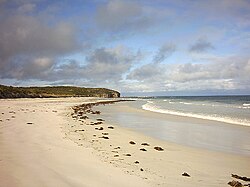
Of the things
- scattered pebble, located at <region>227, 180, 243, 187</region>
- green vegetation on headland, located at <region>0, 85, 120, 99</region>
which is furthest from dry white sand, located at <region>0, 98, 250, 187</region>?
green vegetation on headland, located at <region>0, 85, 120, 99</region>

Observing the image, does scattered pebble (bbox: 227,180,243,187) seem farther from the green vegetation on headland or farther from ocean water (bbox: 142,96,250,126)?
the green vegetation on headland

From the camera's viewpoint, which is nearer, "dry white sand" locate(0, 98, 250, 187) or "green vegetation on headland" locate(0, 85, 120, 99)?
"dry white sand" locate(0, 98, 250, 187)

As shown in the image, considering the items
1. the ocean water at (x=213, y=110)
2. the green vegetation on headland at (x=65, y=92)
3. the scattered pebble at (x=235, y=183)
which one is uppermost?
the green vegetation on headland at (x=65, y=92)

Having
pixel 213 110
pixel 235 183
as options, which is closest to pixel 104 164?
pixel 235 183

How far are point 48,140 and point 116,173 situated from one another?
5.13m

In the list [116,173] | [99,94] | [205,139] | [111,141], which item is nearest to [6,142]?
[111,141]

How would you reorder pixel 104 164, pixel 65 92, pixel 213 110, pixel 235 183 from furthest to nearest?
pixel 65 92
pixel 213 110
pixel 104 164
pixel 235 183

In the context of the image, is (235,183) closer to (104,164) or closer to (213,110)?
(104,164)

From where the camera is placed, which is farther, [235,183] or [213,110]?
[213,110]

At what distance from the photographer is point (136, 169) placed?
732 cm

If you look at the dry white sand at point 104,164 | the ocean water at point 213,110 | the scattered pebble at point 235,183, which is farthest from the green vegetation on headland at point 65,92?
the scattered pebble at point 235,183

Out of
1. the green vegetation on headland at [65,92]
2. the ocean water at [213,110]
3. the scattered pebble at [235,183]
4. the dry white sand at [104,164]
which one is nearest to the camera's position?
the dry white sand at [104,164]

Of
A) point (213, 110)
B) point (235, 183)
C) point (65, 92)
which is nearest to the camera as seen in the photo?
point (235, 183)

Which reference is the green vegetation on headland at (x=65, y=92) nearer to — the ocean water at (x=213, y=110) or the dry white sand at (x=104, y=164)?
the ocean water at (x=213, y=110)
